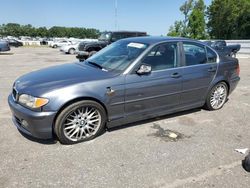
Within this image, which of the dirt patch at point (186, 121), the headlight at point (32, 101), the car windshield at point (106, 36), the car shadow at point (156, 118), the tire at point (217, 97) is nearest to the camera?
the headlight at point (32, 101)

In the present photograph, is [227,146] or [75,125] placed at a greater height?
[75,125]

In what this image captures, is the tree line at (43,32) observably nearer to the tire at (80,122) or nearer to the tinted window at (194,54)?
the tinted window at (194,54)

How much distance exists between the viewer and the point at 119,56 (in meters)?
4.62

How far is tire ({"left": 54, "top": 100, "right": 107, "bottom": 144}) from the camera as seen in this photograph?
12.3ft

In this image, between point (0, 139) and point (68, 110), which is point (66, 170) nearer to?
point (68, 110)

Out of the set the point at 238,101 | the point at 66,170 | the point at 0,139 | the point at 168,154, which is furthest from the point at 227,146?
the point at 0,139

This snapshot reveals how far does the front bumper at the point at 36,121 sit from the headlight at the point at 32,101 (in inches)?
3.1

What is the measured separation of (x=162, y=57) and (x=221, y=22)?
55.0 metres

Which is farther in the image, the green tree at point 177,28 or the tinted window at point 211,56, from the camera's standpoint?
the green tree at point 177,28

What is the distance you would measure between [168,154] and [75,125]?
1446 mm

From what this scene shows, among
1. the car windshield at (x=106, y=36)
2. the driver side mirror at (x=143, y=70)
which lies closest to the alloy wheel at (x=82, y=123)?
the driver side mirror at (x=143, y=70)

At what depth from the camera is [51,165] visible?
10.9 feet

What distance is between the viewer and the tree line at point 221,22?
43.4 meters

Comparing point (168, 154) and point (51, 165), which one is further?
point (168, 154)
